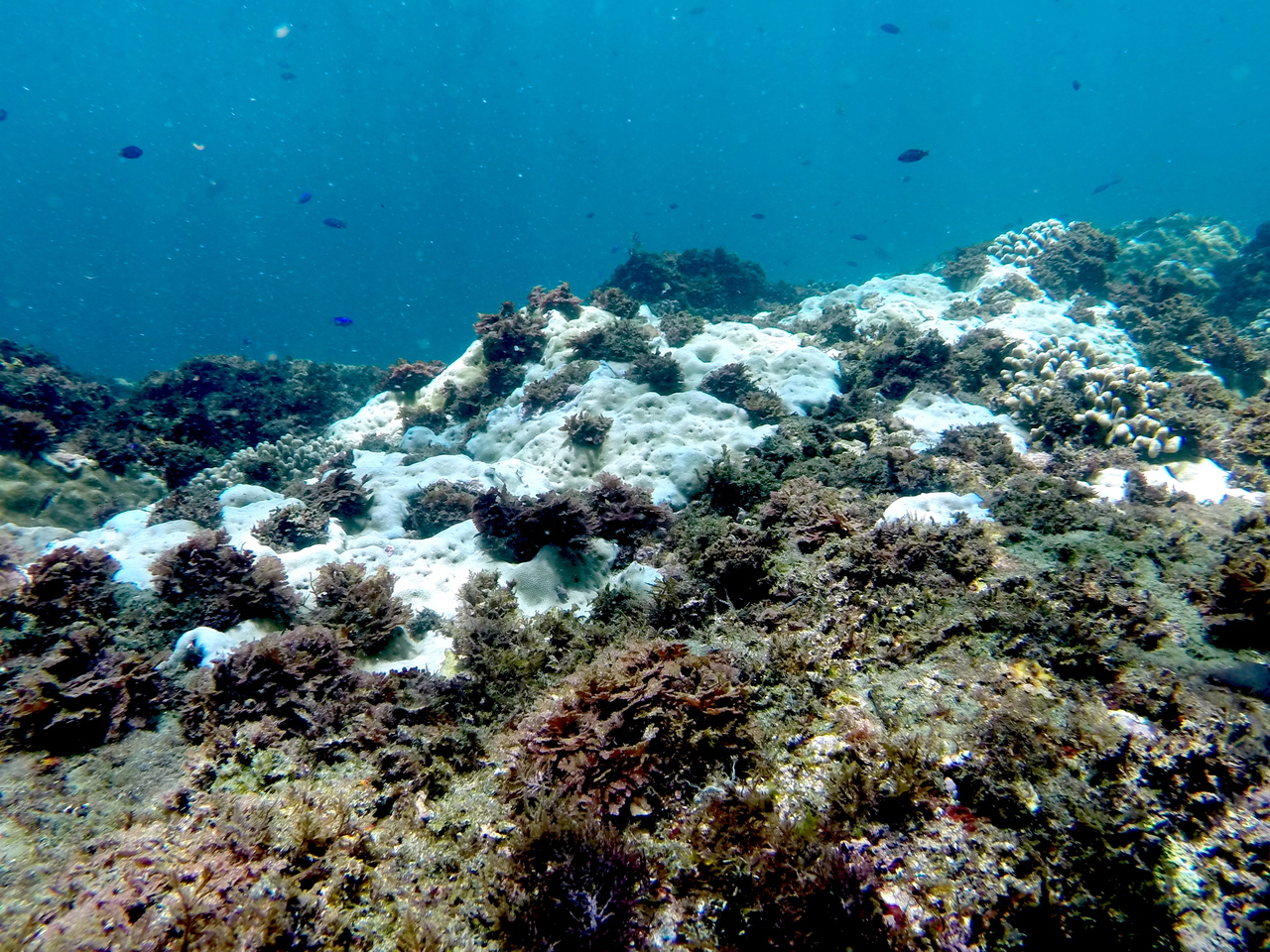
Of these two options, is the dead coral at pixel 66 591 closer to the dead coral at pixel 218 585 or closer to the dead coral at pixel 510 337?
the dead coral at pixel 218 585

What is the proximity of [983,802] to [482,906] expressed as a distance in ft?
7.79

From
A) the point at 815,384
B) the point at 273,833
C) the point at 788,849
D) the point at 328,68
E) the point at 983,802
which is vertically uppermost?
the point at 328,68

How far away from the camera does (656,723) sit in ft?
9.59

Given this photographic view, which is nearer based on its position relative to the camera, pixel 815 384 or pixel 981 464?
pixel 981 464

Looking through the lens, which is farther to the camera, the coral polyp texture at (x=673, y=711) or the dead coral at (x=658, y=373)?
the dead coral at (x=658, y=373)

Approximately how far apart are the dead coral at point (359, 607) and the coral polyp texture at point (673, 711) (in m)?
0.04

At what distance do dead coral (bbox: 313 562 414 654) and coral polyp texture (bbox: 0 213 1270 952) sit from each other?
0.04m

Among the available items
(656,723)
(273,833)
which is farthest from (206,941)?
(656,723)

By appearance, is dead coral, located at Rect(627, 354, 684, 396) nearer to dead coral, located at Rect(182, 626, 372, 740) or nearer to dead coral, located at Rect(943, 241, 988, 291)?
dead coral, located at Rect(182, 626, 372, 740)

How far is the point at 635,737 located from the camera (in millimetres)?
2939

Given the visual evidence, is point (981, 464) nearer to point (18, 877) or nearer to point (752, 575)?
point (752, 575)

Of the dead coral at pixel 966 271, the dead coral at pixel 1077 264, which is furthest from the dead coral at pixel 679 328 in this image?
the dead coral at pixel 1077 264

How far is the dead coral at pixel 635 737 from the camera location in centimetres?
277

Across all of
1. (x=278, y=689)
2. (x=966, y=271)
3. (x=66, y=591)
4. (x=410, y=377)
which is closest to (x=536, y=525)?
(x=278, y=689)
